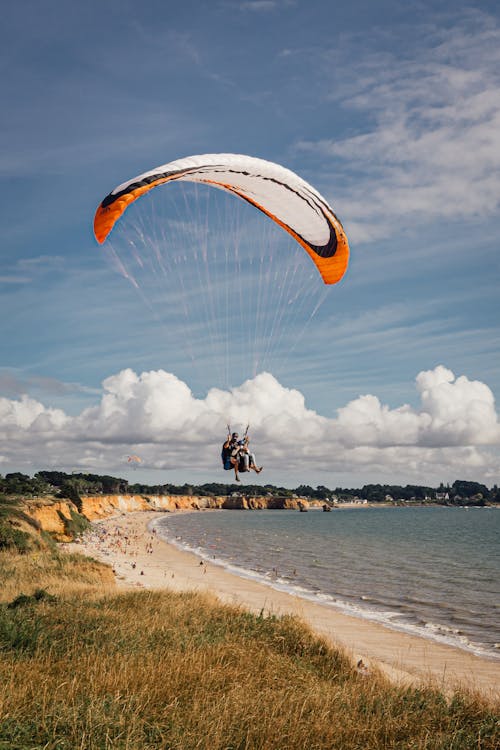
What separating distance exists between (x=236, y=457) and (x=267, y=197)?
722 centimetres

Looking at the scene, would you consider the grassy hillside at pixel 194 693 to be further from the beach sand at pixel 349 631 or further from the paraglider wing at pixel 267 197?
the paraglider wing at pixel 267 197

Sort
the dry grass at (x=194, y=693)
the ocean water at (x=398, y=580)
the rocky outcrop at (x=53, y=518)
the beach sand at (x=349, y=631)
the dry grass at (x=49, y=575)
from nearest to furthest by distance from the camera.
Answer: the dry grass at (x=194, y=693)
the beach sand at (x=349, y=631)
the dry grass at (x=49, y=575)
the ocean water at (x=398, y=580)
the rocky outcrop at (x=53, y=518)

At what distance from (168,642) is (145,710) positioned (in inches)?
126

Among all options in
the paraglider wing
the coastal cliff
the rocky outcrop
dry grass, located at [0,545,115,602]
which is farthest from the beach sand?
the paraglider wing

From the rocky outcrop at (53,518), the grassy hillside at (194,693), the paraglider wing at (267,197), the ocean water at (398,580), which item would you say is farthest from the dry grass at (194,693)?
the rocky outcrop at (53,518)

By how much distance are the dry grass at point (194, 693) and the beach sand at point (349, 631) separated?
1.26 m

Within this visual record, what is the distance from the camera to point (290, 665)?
28.9 ft

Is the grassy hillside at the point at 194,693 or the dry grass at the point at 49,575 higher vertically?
the grassy hillside at the point at 194,693

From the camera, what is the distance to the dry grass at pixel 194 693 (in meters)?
5.57

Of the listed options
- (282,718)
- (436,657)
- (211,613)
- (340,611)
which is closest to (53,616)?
(211,613)

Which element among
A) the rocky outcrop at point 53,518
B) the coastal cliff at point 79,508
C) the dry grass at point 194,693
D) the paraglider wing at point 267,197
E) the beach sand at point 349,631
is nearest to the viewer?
the dry grass at point 194,693

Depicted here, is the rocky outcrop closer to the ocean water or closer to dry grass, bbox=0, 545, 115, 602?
the ocean water

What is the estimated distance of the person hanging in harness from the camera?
45.4 ft

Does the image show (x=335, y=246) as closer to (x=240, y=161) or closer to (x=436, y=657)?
(x=240, y=161)
